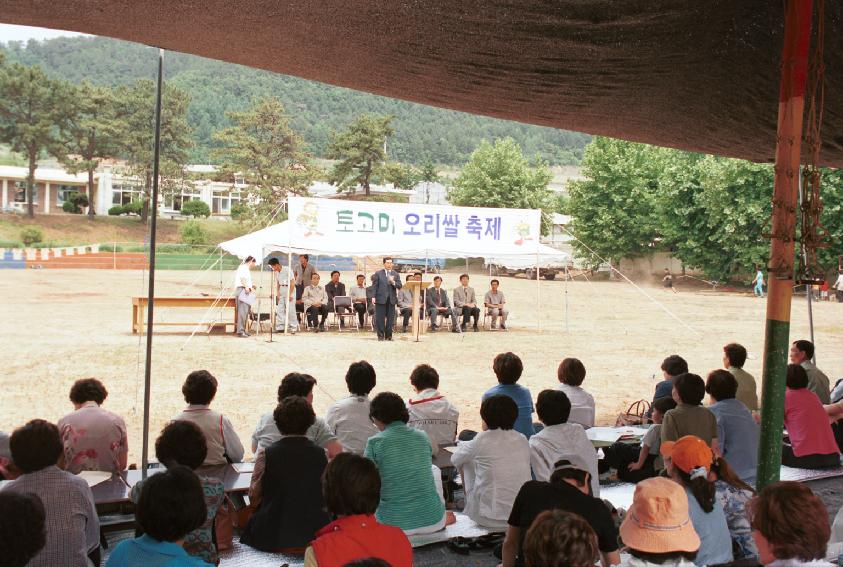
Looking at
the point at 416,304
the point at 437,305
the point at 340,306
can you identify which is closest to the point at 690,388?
the point at 416,304

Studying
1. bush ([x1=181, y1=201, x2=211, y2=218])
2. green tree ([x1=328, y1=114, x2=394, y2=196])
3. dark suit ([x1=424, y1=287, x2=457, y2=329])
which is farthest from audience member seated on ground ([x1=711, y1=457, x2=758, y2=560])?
green tree ([x1=328, y1=114, x2=394, y2=196])

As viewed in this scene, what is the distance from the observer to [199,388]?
12.4ft

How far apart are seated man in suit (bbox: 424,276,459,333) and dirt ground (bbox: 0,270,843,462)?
1.69 feet

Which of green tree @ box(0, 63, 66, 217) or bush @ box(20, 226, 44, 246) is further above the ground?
green tree @ box(0, 63, 66, 217)

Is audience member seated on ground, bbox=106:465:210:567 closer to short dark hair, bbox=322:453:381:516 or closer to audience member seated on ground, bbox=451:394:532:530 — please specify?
short dark hair, bbox=322:453:381:516

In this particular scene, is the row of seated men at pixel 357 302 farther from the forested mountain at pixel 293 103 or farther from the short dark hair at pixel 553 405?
the forested mountain at pixel 293 103

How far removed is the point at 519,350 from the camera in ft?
43.0

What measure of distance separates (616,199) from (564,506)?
39758mm

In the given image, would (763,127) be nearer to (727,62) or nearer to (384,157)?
(727,62)

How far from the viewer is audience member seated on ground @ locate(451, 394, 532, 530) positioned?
353cm

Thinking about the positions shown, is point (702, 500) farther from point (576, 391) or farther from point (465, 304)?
point (465, 304)

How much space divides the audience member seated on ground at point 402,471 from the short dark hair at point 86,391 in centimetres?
147

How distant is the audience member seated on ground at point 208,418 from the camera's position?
380cm

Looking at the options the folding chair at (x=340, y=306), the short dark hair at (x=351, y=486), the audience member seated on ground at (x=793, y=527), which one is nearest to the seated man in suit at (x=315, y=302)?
the folding chair at (x=340, y=306)
